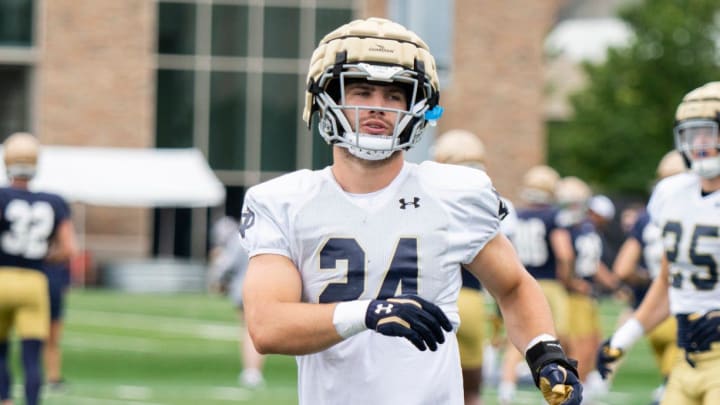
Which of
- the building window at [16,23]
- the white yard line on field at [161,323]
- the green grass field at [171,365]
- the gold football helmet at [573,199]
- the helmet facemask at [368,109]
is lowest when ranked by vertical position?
the white yard line on field at [161,323]

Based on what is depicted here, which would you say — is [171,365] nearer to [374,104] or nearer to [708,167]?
[708,167]

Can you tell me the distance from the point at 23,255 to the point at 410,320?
6.76 m

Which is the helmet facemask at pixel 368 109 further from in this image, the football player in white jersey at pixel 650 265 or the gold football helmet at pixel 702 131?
the football player in white jersey at pixel 650 265

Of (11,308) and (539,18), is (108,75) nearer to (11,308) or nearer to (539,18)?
(539,18)

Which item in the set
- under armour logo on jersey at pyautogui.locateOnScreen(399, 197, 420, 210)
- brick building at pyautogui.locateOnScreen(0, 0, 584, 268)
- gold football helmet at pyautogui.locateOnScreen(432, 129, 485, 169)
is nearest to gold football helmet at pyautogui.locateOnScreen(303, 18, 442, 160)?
under armour logo on jersey at pyautogui.locateOnScreen(399, 197, 420, 210)

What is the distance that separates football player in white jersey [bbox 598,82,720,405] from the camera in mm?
5879

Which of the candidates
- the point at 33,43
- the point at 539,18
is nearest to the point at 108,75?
the point at 33,43

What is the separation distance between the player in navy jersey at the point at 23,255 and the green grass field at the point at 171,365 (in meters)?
1.37

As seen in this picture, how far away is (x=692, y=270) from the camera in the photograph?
19.7 ft

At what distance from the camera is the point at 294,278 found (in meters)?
3.81

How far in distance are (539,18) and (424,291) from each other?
31.5m

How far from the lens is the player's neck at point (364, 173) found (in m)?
3.92

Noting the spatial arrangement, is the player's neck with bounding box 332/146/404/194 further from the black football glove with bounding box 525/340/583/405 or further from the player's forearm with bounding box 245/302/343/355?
the black football glove with bounding box 525/340/583/405

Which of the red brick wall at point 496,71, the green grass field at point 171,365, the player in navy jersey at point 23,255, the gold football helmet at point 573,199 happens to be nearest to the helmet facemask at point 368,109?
the player in navy jersey at point 23,255
